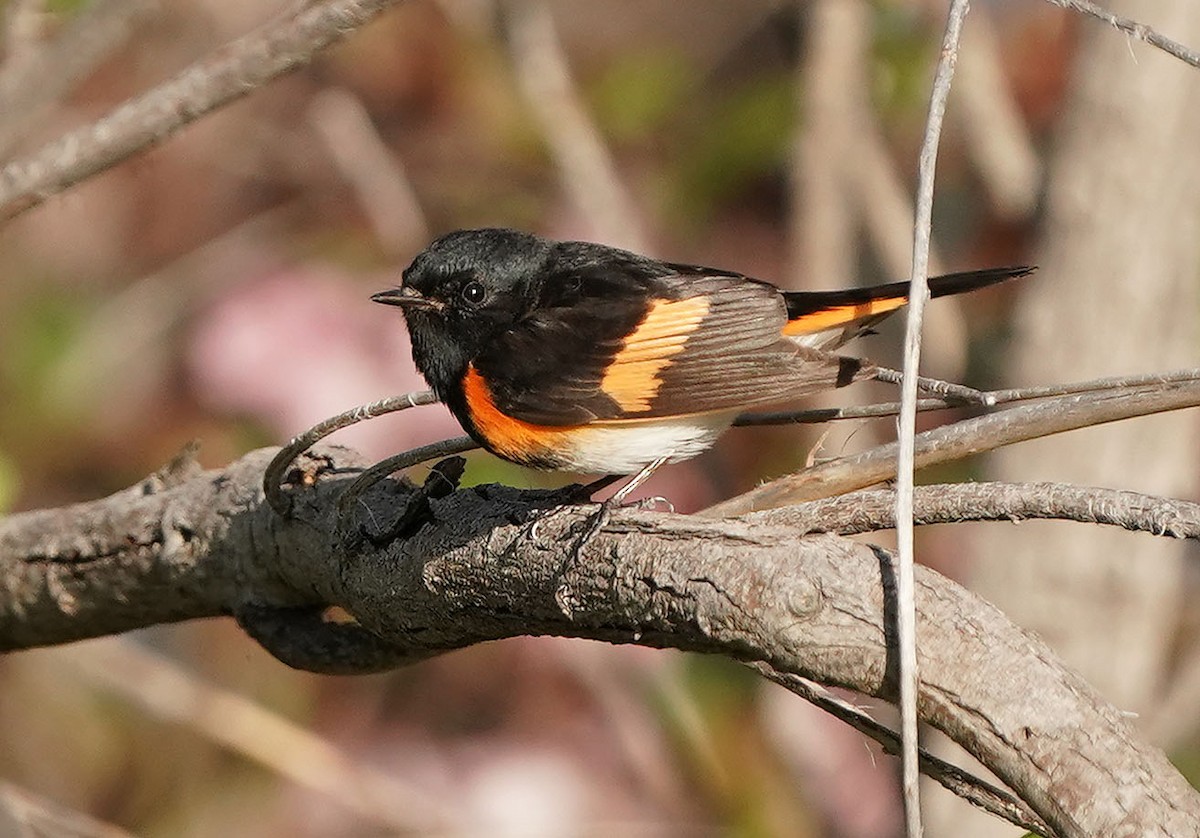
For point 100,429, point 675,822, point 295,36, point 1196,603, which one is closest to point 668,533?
point 295,36

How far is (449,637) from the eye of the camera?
87.4 inches

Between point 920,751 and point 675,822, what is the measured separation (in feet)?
10.7

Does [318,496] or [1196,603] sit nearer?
[318,496]

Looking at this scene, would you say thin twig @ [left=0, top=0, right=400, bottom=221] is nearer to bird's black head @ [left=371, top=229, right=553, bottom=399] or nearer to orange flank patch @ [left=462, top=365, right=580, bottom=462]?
bird's black head @ [left=371, top=229, right=553, bottom=399]

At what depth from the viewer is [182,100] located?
249 centimetres

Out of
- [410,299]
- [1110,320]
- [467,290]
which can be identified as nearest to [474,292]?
[467,290]

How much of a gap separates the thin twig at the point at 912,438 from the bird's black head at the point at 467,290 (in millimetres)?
1220

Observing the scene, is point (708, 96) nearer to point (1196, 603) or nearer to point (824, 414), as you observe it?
point (1196, 603)

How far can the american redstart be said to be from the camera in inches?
103

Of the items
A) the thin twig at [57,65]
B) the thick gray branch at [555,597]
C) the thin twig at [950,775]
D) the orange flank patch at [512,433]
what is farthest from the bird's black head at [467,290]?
the thin twig at [950,775]

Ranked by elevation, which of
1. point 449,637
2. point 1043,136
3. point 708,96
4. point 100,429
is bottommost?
point 449,637

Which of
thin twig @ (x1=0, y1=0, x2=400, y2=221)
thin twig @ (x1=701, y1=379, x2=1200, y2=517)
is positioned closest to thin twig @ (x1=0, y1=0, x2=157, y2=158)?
thin twig @ (x1=0, y1=0, x2=400, y2=221)

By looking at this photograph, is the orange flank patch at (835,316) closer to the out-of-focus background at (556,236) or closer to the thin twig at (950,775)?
the thin twig at (950,775)

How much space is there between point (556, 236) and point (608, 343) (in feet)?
8.51
